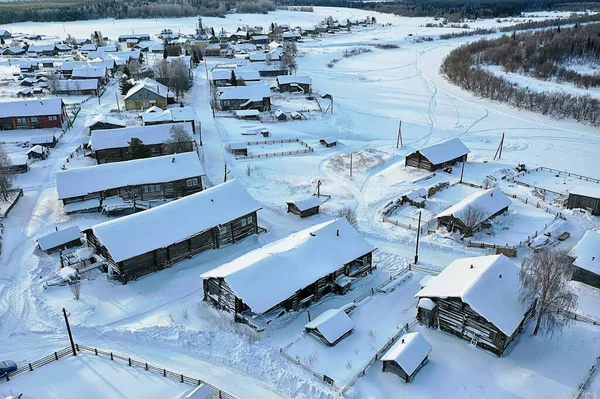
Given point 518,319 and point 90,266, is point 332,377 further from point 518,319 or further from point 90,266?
point 90,266

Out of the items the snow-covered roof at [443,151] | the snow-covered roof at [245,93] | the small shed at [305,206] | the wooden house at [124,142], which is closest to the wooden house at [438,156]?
the snow-covered roof at [443,151]

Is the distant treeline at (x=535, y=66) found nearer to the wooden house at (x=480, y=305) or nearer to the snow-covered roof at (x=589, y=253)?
the snow-covered roof at (x=589, y=253)

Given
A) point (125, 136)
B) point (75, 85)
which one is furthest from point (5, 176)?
point (75, 85)

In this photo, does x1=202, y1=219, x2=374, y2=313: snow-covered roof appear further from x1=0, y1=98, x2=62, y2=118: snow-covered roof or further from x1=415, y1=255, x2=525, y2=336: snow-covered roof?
x1=0, y1=98, x2=62, y2=118: snow-covered roof

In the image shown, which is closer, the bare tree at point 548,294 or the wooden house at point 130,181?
the bare tree at point 548,294

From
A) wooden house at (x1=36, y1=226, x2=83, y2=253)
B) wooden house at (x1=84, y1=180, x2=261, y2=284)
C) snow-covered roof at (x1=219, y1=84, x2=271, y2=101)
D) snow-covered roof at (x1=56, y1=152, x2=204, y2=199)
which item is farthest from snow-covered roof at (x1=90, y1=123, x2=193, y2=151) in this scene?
snow-covered roof at (x1=219, y1=84, x2=271, y2=101)

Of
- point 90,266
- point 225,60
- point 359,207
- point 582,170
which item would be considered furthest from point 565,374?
point 225,60
